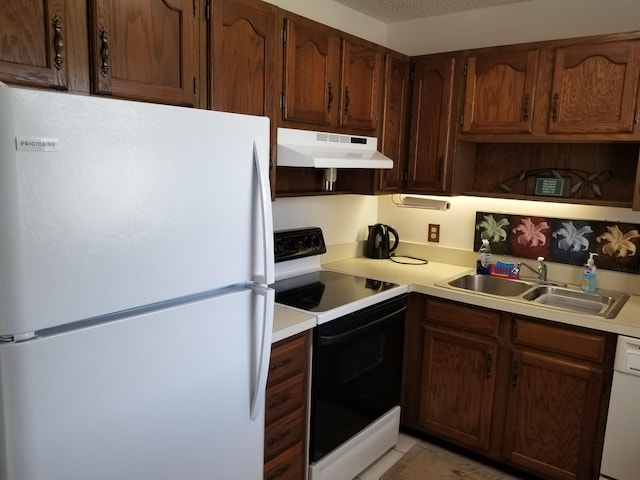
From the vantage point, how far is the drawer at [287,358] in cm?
190

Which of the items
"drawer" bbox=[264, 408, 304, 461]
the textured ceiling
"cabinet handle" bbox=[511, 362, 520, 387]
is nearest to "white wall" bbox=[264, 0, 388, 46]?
the textured ceiling

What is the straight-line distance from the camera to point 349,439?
7.66 ft

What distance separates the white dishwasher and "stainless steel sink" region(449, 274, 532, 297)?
0.68m

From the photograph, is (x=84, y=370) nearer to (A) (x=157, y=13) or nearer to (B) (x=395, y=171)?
(A) (x=157, y=13)

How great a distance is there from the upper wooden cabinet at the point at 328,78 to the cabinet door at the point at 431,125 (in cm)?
32

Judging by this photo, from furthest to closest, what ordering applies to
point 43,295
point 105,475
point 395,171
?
point 395,171 < point 105,475 < point 43,295

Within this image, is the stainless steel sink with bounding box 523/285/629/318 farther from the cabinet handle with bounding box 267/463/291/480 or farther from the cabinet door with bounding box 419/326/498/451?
the cabinet handle with bounding box 267/463/291/480

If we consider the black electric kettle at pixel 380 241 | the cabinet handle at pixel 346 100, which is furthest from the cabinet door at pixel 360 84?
the black electric kettle at pixel 380 241

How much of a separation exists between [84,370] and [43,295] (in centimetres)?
20

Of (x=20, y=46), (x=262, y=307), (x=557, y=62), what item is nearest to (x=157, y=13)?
(x=20, y=46)

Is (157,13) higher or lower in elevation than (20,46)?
higher

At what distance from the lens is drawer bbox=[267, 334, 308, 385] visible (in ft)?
6.22

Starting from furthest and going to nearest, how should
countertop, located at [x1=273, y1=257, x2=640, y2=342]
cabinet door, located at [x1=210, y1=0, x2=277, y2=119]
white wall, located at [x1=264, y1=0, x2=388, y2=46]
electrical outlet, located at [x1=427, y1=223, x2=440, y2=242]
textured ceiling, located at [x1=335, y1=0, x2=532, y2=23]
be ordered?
electrical outlet, located at [x1=427, y1=223, x2=440, y2=242] → textured ceiling, located at [x1=335, y1=0, x2=532, y2=23] → white wall, located at [x1=264, y1=0, x2=388, y2=46] → countertop, located at [x1=273, y1=257, x2=640, y2=342] → cabinet door, located at [x1=210, y1=0, x2=277, y2=119]

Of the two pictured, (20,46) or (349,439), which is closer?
(20,46)
